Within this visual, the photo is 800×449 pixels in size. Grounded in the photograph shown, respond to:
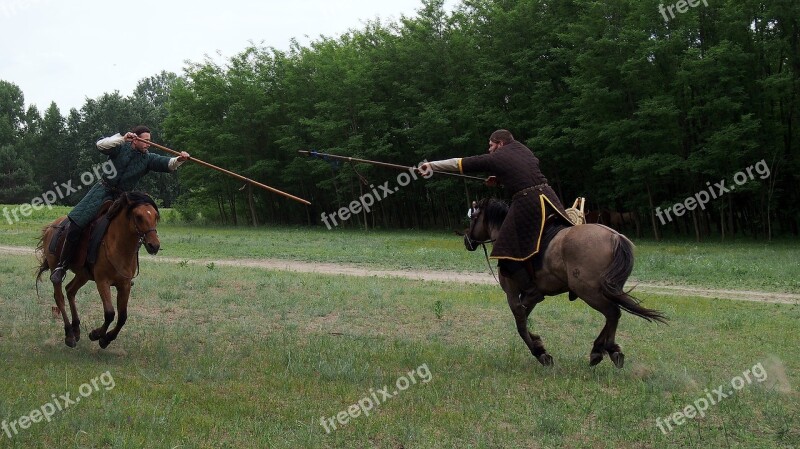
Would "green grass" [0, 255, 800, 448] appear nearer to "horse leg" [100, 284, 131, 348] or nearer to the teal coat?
"horse leg" [100, 284, 131, 348]

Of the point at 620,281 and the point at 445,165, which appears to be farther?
the point at 445,165

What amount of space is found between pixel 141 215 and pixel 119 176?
4.18ft

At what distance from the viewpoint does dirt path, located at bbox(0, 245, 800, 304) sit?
17547 millimetres

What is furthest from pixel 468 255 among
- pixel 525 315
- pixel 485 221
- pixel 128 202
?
pixel 128 202

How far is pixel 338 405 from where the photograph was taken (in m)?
7.23

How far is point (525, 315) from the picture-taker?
31.7 ft

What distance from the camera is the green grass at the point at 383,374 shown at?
20.7 ft

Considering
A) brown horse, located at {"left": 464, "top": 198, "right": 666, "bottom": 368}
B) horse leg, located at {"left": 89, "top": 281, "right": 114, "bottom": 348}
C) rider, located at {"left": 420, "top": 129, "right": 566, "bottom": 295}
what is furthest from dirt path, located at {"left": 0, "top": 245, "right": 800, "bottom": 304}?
horse leg, located at {"left": 89, "top": 281, "right": 114, "bottom": 348}

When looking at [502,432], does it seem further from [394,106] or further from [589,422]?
[394,106]

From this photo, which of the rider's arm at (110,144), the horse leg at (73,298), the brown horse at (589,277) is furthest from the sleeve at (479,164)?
the horse leg at (73,298)

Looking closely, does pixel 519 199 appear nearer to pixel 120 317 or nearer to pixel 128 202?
pixel 128 202

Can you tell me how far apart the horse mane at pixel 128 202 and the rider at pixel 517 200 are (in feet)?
13.1

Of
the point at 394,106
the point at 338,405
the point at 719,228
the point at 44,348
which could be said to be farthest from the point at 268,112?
the point at 338,405

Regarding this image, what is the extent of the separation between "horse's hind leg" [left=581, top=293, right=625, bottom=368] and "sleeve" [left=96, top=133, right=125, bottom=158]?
704 centimetres
